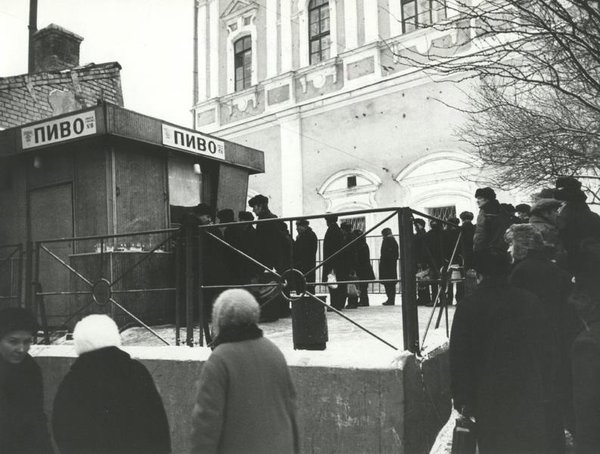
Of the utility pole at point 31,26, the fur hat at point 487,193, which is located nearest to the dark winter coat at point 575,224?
the fur hat at point 487,193

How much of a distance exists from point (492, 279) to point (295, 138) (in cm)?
1538

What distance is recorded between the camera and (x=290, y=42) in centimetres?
1875

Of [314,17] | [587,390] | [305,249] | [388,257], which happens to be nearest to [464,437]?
[587,390]

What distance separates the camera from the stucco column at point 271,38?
19.1 m

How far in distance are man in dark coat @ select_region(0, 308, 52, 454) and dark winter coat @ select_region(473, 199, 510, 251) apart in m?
4.79

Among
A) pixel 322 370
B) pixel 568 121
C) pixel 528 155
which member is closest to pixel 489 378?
pixel 322 370

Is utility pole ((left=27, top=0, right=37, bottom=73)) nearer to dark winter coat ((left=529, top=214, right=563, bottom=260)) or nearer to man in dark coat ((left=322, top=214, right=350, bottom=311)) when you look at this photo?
man in dark coat ((left=322, top=214, right=350, bottom=311))

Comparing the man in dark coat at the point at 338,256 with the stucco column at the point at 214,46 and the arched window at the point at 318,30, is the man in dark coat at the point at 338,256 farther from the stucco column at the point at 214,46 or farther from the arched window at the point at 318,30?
the stucco column at the point at 214,46

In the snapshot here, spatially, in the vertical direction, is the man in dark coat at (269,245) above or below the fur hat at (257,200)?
below

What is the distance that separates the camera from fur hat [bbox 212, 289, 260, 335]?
113 inches

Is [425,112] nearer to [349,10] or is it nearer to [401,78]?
[401,78]

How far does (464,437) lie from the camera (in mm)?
3316

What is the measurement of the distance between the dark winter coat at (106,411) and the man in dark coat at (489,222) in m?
4.53

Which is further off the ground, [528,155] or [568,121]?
[568,121]
